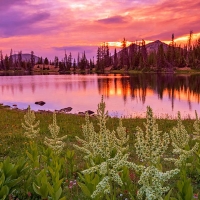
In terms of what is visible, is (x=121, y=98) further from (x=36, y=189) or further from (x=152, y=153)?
(x=152, y=153)

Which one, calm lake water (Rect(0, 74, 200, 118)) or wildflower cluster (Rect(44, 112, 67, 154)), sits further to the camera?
calm lake water (Rect(0, 74, 200, 118))

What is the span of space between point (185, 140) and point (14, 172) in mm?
4901

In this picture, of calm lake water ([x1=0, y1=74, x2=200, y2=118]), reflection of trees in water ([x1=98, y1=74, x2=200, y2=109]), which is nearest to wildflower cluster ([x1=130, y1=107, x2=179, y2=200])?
calm lake water ([x1=0, y1=74, x2=200, y2=118])

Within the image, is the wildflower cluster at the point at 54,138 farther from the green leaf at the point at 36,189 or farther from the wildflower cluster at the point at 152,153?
the wildflower cluster at the point at 152,153

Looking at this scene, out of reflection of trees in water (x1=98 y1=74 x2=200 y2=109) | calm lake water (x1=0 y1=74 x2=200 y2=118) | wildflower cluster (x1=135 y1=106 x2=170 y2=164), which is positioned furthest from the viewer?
reflection of trees in water (x1=98 y1=74 x2=200 y2=109)

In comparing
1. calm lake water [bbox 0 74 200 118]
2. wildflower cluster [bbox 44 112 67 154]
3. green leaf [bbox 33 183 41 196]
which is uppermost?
wildflower cluster [bbox 44 112 67 154]

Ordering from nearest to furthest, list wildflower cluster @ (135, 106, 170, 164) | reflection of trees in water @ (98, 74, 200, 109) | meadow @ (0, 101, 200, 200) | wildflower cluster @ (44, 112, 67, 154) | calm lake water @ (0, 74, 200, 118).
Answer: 1. wildflower cluster @ (135, 106, 170, 164)
2. meadow @ (0, 101, 200, 200)
3. wildflower cluster @ (44, 112, 67, 154)
4. calm lake water @ (0, 74, 200, 118)
5. reflection of trees in water @ (98, 74, 200, 109)

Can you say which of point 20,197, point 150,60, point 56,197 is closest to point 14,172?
point 20,197

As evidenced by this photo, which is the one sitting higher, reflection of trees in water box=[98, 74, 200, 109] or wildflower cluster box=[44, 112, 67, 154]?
wildflower cluster box=[44, 112, 67, 154]

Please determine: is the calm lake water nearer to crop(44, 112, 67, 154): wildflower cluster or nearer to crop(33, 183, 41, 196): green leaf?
crop(44, 112, 67, 154): wildflower cluster

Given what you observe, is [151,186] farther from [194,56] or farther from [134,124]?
[194,56]

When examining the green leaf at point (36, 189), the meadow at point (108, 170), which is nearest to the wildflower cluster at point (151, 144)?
the meadow at point (108, 170)

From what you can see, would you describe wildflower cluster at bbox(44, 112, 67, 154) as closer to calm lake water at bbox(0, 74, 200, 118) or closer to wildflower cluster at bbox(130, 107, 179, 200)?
wildflower cluster at bbox(130, 107, 179, 200)

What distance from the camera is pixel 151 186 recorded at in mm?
3852
